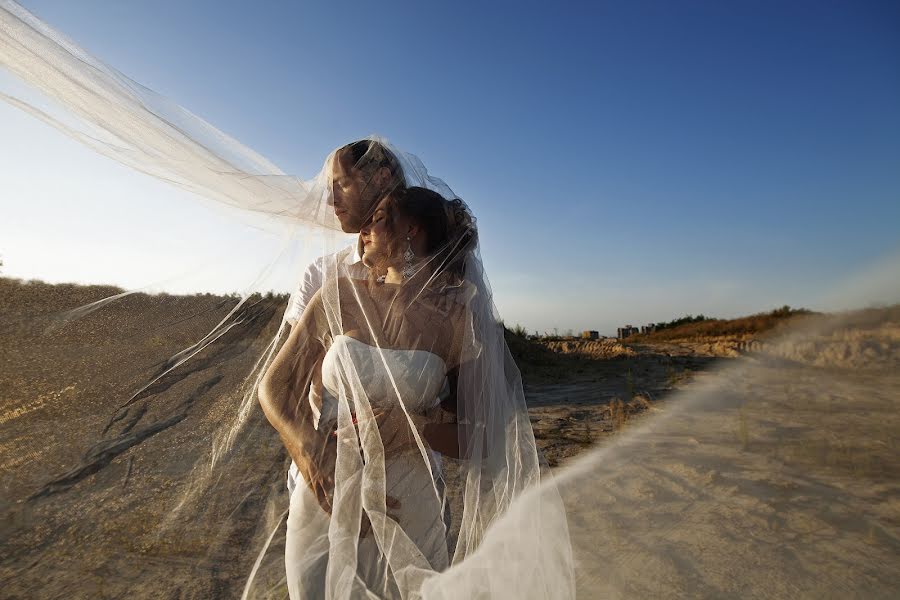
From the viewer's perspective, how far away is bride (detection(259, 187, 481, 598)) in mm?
1580

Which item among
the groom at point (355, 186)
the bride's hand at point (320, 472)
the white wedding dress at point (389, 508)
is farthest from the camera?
the groom at point (355, 186)

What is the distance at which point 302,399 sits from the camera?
5.95 feet

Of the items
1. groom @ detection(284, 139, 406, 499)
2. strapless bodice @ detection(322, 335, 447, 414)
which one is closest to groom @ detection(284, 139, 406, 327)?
groom @ detection(284, 139, 406, 499)

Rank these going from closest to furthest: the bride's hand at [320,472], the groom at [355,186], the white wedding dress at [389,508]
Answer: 1. the white wedding dress at [389,508]
2. the bride's hand at [320,472]
3. the groom at [355,186]

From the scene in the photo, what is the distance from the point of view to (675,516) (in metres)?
4.10

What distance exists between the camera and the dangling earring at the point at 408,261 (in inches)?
77.3

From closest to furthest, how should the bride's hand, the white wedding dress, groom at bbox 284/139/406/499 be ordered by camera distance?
the white wedding dress
the bride's hand
groom at bbox 284/139/406/499

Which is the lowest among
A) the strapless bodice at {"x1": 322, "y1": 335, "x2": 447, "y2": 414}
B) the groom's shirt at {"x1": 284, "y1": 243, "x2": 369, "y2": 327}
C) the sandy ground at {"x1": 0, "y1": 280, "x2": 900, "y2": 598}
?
the sandy ground at {"x1": 0, "y1": 280, "x2": 900, "y2": 598}

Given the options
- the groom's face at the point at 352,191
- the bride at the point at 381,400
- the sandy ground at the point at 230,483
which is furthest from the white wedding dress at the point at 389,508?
the groom's face at the point at 352,191

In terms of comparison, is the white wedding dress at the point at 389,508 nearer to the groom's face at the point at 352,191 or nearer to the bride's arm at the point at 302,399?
the bride's arm at the point at 302,399

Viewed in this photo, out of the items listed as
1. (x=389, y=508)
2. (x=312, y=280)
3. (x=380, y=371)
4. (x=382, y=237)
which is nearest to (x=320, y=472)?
(x=389, y=508)

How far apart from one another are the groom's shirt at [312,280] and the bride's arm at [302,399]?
10cm

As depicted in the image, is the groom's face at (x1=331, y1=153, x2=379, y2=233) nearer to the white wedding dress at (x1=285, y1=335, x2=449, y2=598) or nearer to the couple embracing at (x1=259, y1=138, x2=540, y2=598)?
the couple embracing at (x1=259, y1=138, x2=540, y2=598)

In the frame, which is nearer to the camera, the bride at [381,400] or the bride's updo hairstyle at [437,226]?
the bride at [381,400]
